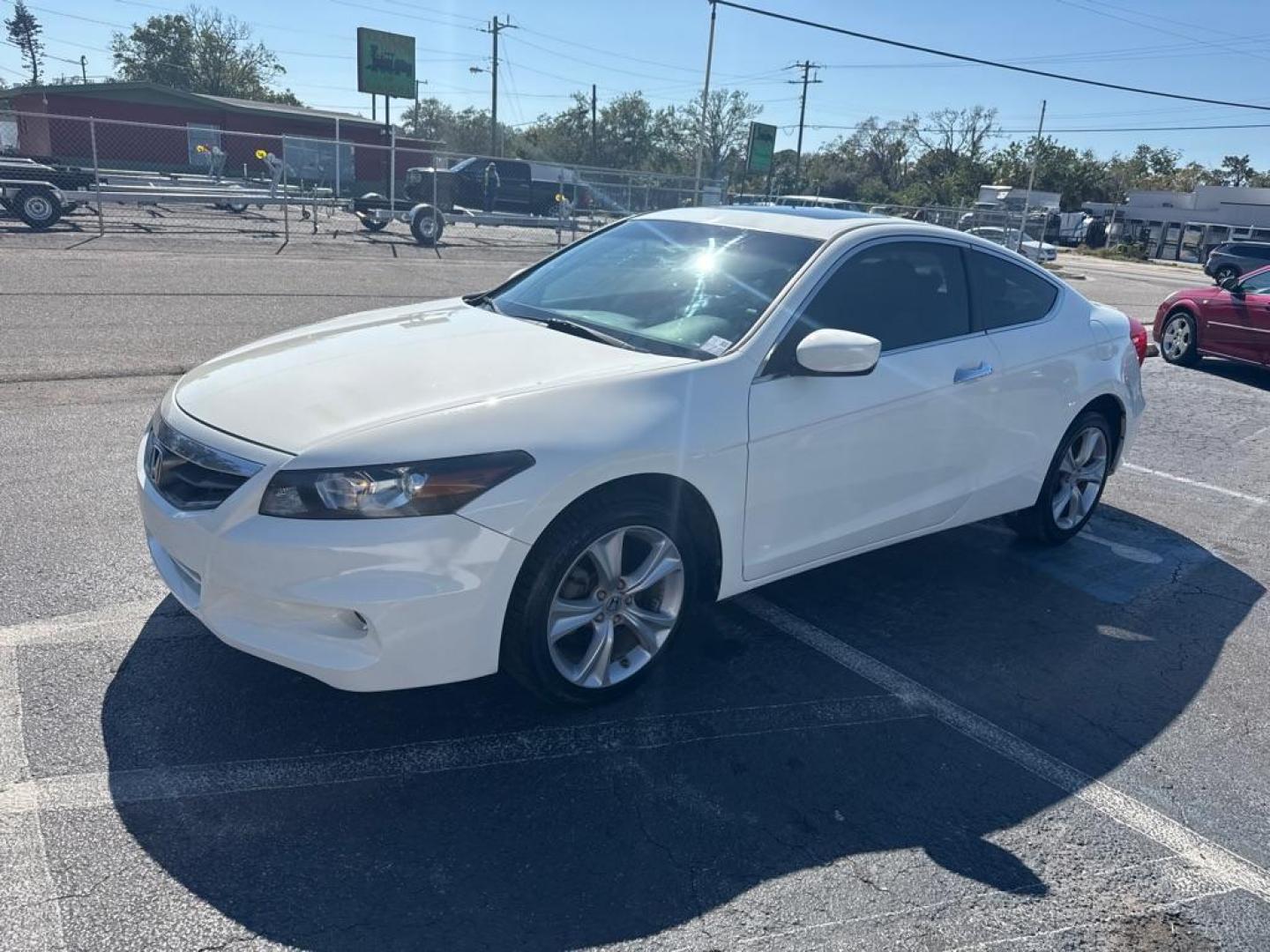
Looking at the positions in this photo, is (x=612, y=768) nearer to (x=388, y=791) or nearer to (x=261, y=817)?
(x=388, y=791)

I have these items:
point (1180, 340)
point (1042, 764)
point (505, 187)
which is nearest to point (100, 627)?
point (1042, 764)

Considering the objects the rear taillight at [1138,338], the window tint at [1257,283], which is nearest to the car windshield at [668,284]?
the rear taillight at [1138,338]

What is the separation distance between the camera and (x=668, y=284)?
4.23 meters

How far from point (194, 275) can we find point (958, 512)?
11908 millimetres

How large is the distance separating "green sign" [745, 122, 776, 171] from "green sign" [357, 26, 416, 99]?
383 inches

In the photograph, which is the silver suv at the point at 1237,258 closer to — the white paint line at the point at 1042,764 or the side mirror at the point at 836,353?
the white paint line at the point at 1042,764

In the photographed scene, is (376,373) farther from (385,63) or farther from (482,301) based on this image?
(385,63)

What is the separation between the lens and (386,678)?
2959mm

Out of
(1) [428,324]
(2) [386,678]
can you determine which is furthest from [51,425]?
(2) [386,678]

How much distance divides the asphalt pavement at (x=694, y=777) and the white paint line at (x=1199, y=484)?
1752mm

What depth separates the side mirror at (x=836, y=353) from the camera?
142 inches

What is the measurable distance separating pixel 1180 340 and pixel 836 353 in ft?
36.7

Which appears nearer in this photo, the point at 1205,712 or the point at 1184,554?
the point at 1205,712

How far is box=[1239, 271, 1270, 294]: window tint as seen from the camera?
474 inches
